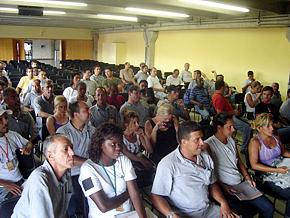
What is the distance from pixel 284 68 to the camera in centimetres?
851

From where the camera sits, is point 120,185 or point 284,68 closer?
point 120,185

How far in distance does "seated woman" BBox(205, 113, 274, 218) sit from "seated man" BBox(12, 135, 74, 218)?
1378mm

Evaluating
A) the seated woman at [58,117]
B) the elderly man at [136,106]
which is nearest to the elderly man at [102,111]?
the elderly man at [136,106]

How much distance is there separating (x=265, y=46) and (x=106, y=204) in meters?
8.18

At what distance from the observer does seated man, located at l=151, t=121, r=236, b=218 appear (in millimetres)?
2357

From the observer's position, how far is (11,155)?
9.03 ft

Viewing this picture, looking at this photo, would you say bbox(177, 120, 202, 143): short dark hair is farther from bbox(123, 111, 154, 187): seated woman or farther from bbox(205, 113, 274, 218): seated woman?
bbox(123, 111, 154, 187): seated woman

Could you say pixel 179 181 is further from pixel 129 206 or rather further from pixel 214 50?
pixel 214 50

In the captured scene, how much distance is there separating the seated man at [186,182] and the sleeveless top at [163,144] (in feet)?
3.18

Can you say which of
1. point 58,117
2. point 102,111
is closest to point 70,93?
point 102,111

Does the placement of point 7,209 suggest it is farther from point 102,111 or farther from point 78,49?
point 78,49

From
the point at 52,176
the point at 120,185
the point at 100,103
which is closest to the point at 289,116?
the point at 100,103

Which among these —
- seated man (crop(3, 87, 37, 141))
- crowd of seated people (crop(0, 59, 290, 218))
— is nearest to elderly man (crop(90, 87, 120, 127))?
crowd of seated people (crop(0, 59, 290, 218))

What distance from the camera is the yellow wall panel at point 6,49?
18452 mm
